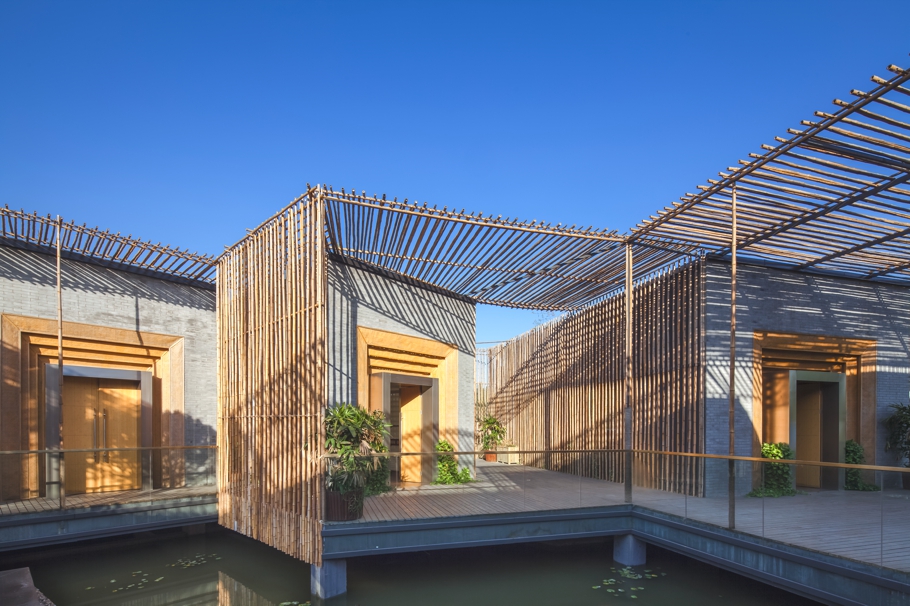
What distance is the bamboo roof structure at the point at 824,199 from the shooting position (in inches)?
284

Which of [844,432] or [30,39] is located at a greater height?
[30,39]

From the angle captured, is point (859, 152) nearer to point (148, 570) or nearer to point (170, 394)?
point (148, 570)

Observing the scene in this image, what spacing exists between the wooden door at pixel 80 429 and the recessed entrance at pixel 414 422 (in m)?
5.38

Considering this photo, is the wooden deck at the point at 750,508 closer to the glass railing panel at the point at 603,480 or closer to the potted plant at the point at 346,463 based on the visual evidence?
the glass railing panel at the point at 603,480

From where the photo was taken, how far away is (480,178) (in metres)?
18.0

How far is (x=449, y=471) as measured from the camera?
12875mm

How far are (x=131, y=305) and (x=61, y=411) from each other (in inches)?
95.4

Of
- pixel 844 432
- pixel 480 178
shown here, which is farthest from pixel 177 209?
pixel 844 432

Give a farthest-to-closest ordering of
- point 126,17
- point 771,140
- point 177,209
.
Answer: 1. point 177,209
2. point 126,17
3. point 771,140

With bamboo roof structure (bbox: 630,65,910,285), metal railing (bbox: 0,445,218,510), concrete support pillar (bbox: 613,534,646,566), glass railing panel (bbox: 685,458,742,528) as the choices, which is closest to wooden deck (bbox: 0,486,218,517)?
metal railing (bbox: 0,445,218,510)

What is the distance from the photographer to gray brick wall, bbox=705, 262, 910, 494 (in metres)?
11.7

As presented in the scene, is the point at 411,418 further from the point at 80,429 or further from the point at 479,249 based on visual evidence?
the point at 80,429

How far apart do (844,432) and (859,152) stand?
6.92 metres

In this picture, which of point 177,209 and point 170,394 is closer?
point 170,394
